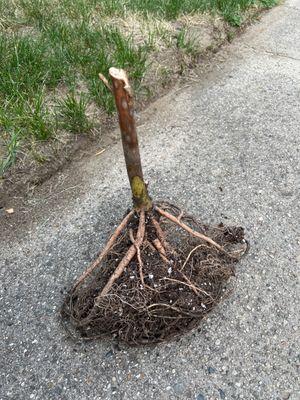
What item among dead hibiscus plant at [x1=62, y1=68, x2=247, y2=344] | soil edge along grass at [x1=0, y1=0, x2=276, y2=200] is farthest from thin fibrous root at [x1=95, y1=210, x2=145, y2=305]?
soil edge along grass at [x1=0, y1=0, x2=276, y2=200]

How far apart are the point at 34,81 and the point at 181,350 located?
2095mm

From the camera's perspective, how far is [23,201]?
2.68 m

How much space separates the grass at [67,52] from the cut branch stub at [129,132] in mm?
1119

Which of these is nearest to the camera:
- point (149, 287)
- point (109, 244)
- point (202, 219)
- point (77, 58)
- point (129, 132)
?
point (129, 132)

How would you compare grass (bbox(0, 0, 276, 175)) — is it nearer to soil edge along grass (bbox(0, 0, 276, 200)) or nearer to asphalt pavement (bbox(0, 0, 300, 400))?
soil edge along grass (bbox(0, 0, 276, 200))

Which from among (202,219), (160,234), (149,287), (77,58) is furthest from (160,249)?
(77,58)

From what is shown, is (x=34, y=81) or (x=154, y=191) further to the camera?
(x=34, y=81)

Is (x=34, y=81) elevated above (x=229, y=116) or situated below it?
above

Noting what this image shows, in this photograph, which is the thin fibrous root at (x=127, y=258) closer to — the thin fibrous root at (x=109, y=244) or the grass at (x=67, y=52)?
the thin fibrous root at (x=109, y=244)

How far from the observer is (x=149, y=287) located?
6.20 feet

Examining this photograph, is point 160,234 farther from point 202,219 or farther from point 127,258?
point 202,219

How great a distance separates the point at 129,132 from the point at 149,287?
0.64m

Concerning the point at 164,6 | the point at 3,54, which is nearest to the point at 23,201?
the point at 3,54

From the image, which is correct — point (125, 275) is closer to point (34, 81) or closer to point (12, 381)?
point (12, 381)
